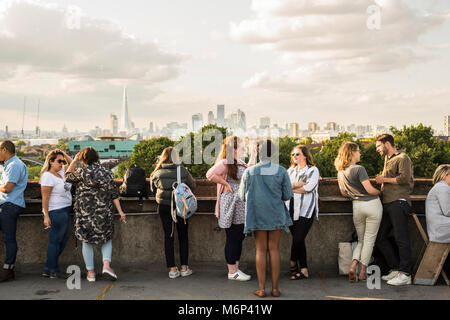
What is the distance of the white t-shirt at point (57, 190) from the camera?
18.0ft

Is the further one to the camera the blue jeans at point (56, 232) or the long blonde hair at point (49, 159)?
the blue jeans at point (56, 232)

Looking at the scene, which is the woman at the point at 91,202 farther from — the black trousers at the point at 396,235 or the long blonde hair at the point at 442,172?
the long blonde hair at the point at 442,172

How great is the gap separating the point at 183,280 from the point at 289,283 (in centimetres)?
135

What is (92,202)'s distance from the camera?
5.44 metres

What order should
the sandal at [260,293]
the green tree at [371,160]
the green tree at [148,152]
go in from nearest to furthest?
the sandal at [260,293] → the green tree at [371,160] → the green tree at [148,152]

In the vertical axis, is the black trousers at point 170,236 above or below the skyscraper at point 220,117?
below

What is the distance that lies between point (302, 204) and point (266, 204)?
0.81 metres

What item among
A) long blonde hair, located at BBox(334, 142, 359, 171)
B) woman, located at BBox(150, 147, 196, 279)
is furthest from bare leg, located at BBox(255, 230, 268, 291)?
long blonde hair, located at BBox(334, 142, 359, 171)

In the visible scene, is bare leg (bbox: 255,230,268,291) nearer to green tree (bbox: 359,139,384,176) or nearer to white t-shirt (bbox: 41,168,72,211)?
white t-shirt (bbox: 41,168,72,211)

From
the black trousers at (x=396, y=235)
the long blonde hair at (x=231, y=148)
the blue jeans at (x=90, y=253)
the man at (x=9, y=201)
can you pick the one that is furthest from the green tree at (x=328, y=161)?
the man at (x=9, y=201)

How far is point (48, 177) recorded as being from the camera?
5.49m

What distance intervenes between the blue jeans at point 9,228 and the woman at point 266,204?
3091 millimetres

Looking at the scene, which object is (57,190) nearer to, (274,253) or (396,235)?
(274,253)
